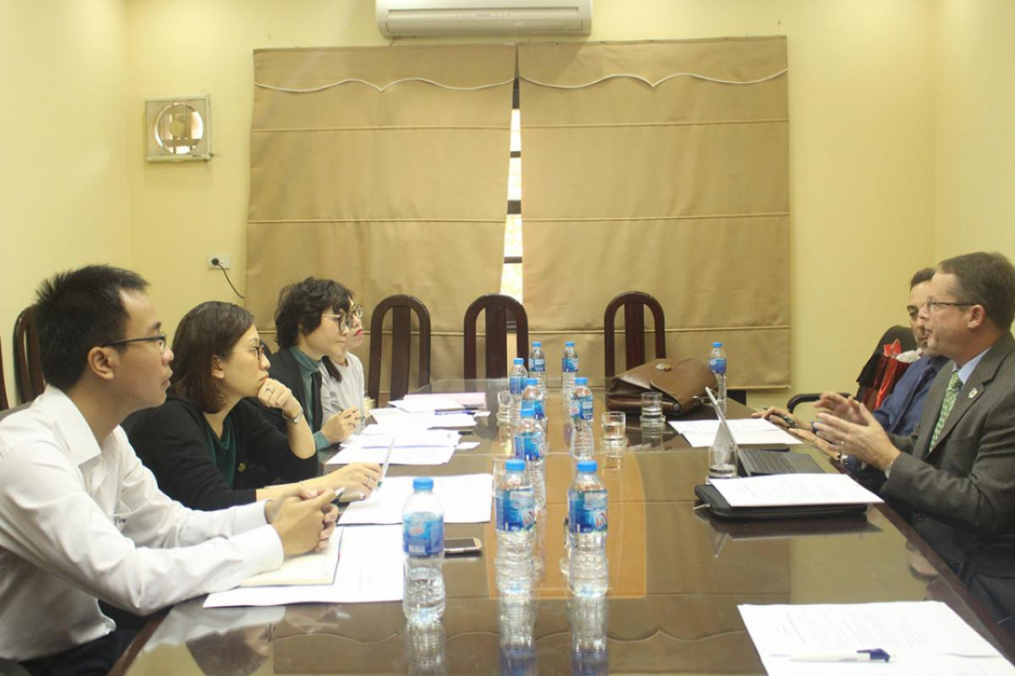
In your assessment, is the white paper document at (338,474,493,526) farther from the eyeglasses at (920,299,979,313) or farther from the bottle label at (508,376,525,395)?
the eyeglasses at (920,299,979,313)

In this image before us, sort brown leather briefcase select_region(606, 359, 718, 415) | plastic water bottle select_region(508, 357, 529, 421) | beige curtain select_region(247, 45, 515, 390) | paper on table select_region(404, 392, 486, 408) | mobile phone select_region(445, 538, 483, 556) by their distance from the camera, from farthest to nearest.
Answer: beige curtain select_region(247, 45, 515, 390) < paper on table select_region(404, 392, 486, 408) < brown leather briefcase select_region(606, 359, 718, 415) < plastic water bottle select_region(508, 357, 529, 421) < mobile phone select_region(445, 538, 483, 556)

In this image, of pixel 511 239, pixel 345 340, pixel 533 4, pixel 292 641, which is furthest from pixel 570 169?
pixel 292 641

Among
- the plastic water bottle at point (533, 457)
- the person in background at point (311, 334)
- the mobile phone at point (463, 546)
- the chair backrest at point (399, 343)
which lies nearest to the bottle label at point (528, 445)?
the plastic water bottle at point (533, 457)

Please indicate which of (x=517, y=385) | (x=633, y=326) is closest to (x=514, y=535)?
(x=517, y=385)

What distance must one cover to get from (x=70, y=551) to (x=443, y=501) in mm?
744

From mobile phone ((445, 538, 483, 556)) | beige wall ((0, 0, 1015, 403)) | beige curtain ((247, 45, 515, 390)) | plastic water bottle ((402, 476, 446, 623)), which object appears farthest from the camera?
beige curtain ((247, 45, 515, 390))

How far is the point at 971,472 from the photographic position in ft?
6.45

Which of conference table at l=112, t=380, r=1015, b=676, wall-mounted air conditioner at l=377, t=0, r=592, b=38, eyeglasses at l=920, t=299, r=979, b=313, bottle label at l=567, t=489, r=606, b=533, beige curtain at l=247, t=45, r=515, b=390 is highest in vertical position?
wall-mounted air conditioner at l=377, t=0, r=592, b=38

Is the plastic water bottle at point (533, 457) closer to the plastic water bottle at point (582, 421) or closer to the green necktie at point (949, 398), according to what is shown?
the plastic water bottle at point (582, 421)

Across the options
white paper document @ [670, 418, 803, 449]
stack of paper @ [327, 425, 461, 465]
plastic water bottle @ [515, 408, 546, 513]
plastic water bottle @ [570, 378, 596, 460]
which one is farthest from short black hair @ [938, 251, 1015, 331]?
stack of paper @ [327, 425, 461, 465]

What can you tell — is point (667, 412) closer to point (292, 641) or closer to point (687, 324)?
point (687, 324)

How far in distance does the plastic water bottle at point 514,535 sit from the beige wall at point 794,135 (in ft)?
12.1

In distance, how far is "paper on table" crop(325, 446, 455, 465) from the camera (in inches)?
89.0

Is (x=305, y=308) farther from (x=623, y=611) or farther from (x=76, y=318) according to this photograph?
(x=623, y=611)
